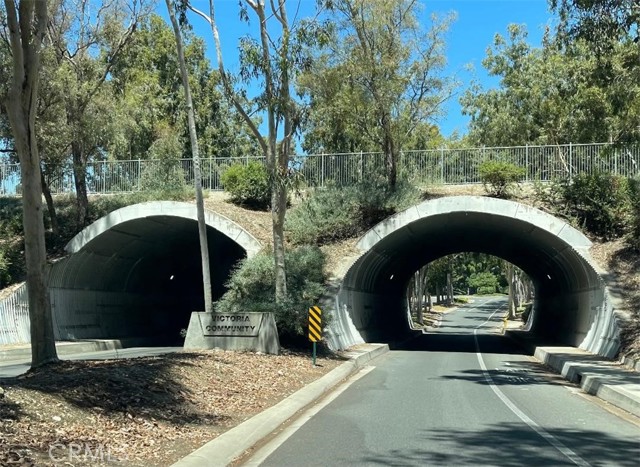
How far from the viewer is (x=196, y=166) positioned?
71.7ft

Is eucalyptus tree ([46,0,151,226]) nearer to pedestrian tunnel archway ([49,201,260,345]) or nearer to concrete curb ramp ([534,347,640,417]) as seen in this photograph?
pedestrian tunnel archway ([49,201,260,345])

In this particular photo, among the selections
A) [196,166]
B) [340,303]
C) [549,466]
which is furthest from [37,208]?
[340,303]

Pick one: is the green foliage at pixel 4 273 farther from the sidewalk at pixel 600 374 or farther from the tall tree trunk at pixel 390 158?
the sidewalk at pixel 600 374

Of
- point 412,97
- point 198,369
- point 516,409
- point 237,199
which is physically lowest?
point 516,409

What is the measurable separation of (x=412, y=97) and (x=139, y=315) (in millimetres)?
16854

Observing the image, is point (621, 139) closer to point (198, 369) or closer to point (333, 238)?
point (333, 238)

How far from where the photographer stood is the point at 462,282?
147m

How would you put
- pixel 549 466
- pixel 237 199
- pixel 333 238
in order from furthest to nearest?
pixel 237 199, pixel 333 238, pixel 549 466

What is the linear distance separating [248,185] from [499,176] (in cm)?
1026

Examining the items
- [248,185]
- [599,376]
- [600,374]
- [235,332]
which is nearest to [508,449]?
[599,376]

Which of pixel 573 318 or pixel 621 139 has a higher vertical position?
pixel 621 139

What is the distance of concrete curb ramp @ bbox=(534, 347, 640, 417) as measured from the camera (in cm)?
1272

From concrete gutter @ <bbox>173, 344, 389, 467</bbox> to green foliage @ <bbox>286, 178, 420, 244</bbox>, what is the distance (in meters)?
10.2

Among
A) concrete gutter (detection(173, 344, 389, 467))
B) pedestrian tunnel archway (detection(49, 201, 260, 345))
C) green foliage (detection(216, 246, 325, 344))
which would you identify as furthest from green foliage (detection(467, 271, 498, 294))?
concrete gutter (detection(173, 344, 389, 467))
